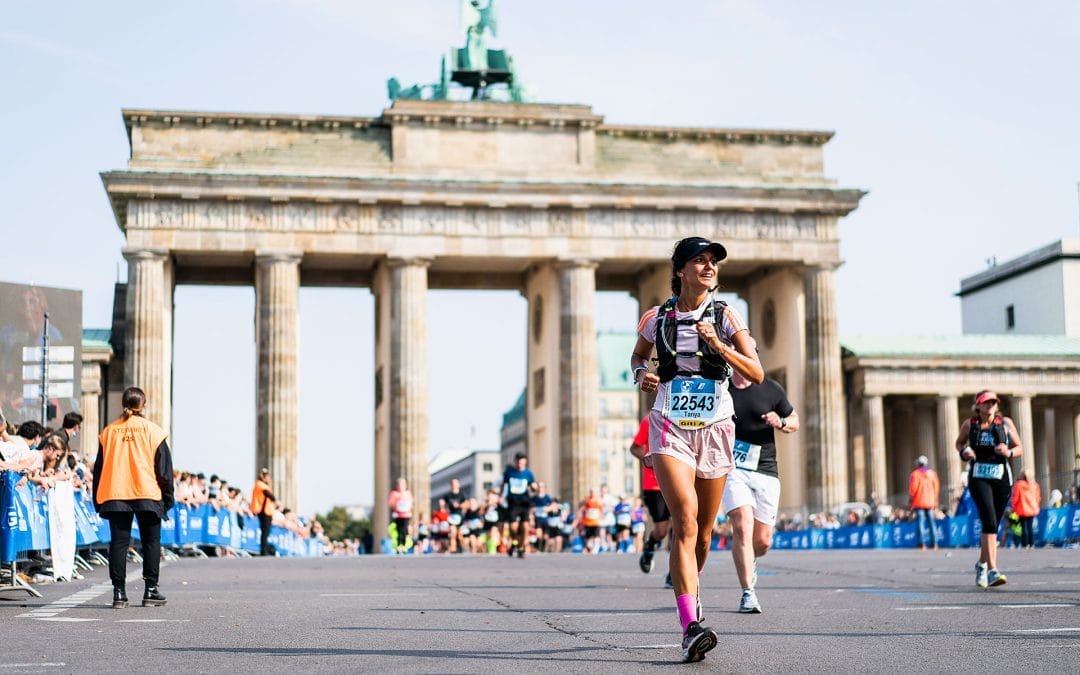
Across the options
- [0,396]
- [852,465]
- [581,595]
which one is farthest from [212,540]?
[852,465]

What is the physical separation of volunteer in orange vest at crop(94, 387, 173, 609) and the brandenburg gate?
43.6 metres

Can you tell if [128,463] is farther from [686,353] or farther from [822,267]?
[822,267]

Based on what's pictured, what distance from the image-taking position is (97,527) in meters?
26.1

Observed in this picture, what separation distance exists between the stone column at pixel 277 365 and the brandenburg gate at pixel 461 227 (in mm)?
68

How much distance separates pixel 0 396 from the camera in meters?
29.8

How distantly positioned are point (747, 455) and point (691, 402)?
4.61 meters

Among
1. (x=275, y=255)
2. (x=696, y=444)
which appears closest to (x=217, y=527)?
(x=275, y=255)

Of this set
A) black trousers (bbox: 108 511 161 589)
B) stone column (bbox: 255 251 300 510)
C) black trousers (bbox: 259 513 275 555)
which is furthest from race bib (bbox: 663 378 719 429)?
stone column (bbox: 255 251 300 510)

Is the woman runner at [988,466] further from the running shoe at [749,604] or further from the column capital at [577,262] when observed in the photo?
the column capital at [577,262]

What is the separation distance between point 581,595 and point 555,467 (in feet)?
151

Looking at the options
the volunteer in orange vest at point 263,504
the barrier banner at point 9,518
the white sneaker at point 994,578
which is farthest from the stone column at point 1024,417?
the barrier banner at point 9,518

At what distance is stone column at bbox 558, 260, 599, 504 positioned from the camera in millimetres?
61625

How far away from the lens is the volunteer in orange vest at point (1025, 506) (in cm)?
3594

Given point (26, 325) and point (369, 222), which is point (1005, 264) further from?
point (26, 325)
